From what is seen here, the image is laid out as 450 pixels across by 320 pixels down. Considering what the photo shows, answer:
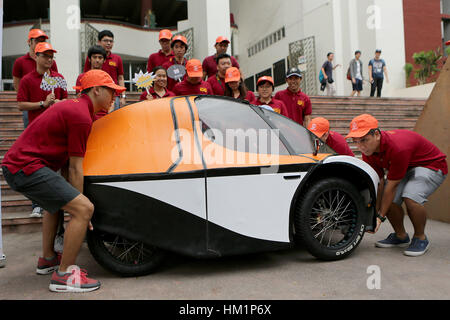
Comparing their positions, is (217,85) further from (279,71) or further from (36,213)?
(279,71)

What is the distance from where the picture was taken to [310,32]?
18031mm

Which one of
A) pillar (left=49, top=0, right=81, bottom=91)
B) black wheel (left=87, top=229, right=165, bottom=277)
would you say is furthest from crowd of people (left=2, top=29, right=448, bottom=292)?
pillar (left=49, top=0, right=81, bottom=91)

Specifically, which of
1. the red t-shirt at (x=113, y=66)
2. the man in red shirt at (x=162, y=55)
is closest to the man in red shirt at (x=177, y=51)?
the man in red shirt at (x=162, y=55)

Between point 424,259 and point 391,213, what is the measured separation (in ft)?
1.93

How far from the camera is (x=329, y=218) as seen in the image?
11.6ft

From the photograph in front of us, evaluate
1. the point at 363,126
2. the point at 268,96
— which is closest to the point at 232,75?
the point at 268,96

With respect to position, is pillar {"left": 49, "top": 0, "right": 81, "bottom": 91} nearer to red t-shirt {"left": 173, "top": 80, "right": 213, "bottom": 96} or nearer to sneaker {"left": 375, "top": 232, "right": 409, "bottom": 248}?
red t-shirt {"left": 173, "top": 80, "right": 213, "bottom": 96}

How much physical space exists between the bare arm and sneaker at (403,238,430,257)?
3.05 metres

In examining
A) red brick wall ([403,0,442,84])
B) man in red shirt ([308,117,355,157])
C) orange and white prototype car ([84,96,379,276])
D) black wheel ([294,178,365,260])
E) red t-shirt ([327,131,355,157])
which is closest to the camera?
orange and white prototype car ([84,96,379,276])

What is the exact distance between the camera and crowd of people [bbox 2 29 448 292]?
9.56 feet

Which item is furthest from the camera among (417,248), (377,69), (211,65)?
(377,69)

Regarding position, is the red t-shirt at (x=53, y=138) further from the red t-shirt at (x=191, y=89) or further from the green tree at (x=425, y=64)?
the green tree at (x=425, y=64)

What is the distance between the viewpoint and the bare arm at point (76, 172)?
114 inches

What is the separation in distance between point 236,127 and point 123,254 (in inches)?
55.9
